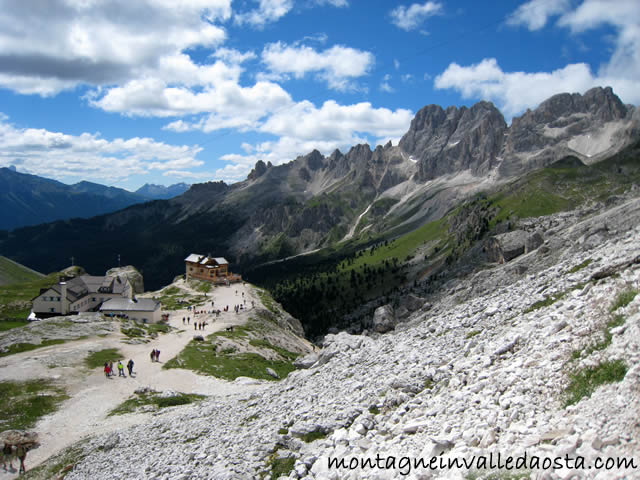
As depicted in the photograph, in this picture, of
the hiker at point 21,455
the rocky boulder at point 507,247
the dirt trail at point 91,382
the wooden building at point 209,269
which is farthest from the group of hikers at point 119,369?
the rocky boulder at point 507,247

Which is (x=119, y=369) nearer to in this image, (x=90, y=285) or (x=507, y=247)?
(x=90, y=285)

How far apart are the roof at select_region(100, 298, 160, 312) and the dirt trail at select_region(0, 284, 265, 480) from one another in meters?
17.0

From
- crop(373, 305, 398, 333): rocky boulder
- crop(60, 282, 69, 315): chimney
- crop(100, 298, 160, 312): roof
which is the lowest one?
crop(373, 305, 398, 333): rocky boulder

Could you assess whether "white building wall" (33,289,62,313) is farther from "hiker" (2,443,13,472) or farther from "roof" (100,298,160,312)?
"hiker" (2,443,13,472)

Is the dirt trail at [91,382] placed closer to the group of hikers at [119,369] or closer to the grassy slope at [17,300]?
the group of hikers at [119,369]

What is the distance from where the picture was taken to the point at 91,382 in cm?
4812

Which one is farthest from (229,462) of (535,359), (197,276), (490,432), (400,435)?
(197,276)

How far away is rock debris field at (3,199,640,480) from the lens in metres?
11.0

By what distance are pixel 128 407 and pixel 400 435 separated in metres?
35.8

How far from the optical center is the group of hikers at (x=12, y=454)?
101ft

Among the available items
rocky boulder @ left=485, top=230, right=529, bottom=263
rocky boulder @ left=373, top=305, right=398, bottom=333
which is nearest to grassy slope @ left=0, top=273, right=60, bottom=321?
rocky boulder @ left=373, top=305, right=398, bottom=333

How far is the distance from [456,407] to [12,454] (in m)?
35.8

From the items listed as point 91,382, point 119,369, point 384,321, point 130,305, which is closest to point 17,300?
point 130,305

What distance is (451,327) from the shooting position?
24.3 metres
